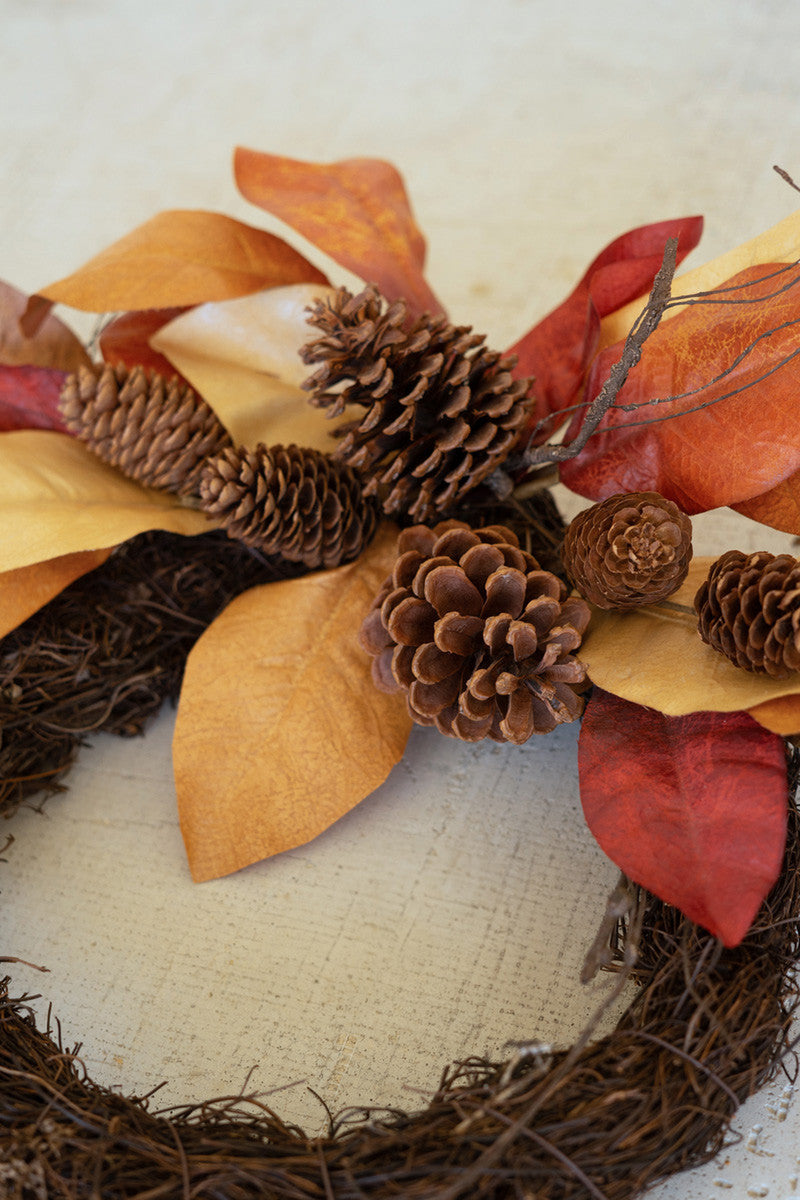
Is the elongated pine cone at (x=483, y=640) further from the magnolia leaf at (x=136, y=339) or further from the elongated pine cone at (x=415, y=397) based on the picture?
the magnolia leaf at (x=136, y=339)

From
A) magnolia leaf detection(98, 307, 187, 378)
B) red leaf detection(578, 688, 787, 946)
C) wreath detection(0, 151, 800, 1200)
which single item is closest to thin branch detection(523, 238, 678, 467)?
wreath detection(0, 151, 800, 1200)

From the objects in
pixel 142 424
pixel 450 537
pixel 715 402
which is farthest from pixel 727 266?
pixel 142 424

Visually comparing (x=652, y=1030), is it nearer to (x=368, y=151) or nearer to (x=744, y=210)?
(x=744, y=210)

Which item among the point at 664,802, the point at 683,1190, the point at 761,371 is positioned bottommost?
the point at 683,1190

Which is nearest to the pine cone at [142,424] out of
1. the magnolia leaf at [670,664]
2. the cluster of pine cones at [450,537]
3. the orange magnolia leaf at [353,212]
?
the cluster of pine cones at [450,537]

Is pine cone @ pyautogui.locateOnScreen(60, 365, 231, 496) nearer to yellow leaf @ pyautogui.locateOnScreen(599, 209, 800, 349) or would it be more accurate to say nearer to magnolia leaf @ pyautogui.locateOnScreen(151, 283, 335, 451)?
magnolia leaf @ pyautogui.locateOnScreen(151, 283, 335, 451)

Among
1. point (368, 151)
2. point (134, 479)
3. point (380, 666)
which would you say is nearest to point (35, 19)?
point (368, 151)

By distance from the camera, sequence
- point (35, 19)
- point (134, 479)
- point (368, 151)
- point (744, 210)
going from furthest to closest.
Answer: point (35, 19), point (368, 151), point (744, 210), point (134, 479)

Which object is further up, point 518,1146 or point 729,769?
point 729,769
